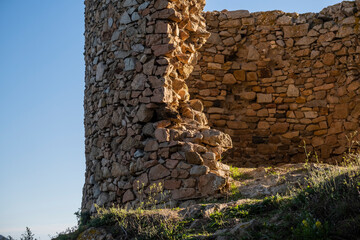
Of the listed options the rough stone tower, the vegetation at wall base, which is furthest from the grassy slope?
the rough stone tower

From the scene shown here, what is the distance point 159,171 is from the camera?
670 centimetres

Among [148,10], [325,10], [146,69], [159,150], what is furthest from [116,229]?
[325,10]

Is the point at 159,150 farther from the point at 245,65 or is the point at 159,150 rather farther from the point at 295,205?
the point at 245,65

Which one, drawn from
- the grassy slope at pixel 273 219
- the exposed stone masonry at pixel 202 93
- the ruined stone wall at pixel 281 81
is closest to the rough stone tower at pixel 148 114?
the exposed stone masonry at pixel 202 93

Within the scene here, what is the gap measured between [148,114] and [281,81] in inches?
185

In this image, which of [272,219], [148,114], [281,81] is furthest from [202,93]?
[272,219]

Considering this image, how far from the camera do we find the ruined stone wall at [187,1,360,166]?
10.3 meters

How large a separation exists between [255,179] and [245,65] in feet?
13.4

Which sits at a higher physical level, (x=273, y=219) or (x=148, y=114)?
(x=148, y=114)

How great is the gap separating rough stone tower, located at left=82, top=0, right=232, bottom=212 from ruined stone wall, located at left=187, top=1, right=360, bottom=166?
2873 millimetres

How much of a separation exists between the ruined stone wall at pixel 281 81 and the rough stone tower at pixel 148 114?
113 inches

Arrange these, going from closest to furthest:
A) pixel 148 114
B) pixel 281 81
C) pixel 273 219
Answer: pixel 273 219 → pixel 148 114 → pixel 281 81

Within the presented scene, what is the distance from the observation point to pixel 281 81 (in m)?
10.7

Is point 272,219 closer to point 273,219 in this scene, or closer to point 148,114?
point 273,219
